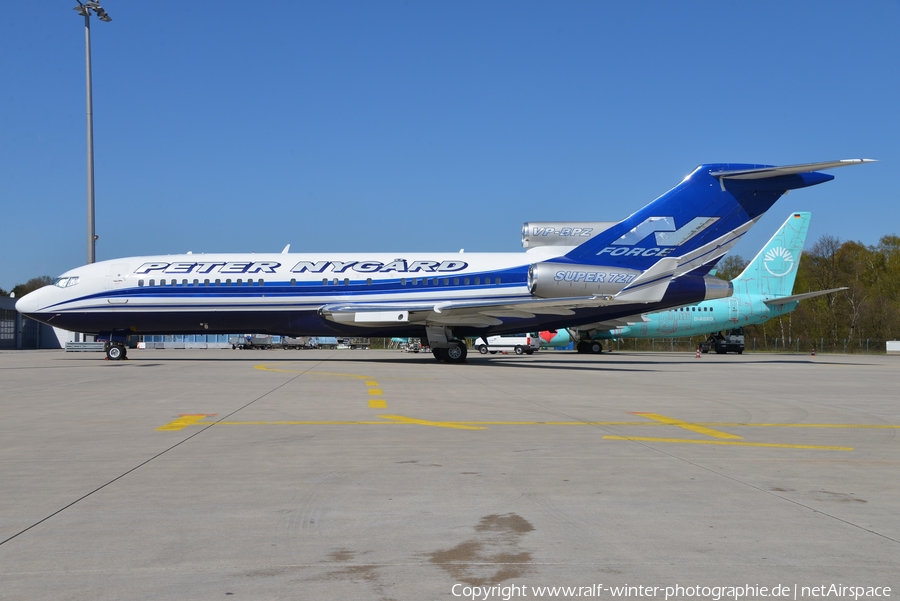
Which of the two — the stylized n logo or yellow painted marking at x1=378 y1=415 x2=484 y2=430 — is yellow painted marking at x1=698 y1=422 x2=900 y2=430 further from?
A: the stylized n logo

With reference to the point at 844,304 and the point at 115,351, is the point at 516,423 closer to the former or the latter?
the point at 115,351

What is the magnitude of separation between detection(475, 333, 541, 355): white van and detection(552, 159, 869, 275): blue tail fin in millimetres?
22494

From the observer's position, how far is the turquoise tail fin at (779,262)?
4603cm

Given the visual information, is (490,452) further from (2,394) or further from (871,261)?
(871,261)

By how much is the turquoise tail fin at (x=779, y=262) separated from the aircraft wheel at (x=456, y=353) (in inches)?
920

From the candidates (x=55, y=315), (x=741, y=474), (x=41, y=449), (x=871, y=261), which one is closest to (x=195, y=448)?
(x=41, y=449)

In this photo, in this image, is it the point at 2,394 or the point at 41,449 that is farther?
the point at 2,394

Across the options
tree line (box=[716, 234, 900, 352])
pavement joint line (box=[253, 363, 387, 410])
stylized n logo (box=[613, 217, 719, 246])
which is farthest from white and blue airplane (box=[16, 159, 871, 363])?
tree line (box=[716, 234, 900, 352])

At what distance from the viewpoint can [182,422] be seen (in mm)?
11164

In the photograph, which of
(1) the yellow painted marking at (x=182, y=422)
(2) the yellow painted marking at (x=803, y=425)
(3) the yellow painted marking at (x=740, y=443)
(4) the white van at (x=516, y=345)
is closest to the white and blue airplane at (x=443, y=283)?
(2) the yellow painted marking at (x=803, y=425)

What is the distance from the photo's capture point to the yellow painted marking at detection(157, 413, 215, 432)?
Result: 10484 millimetres

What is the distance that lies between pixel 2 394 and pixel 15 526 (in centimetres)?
1250

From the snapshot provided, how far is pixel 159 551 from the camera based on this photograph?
470 centimetres

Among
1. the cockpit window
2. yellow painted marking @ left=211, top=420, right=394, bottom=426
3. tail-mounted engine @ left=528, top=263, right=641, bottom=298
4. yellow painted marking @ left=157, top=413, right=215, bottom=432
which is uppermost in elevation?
the cockpit window
